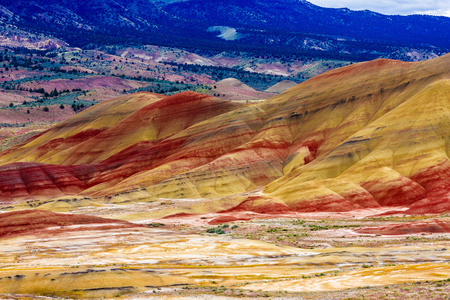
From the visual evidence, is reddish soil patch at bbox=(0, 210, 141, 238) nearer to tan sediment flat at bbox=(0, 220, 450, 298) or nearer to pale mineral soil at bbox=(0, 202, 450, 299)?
pale mineral soil at bbox=(0, 202, 450, 299)

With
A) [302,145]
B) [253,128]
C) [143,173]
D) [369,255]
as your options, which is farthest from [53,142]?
[369,255]

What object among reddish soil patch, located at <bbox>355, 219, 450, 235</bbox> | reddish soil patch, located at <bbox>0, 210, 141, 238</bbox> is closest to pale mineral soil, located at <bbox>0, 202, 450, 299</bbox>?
reddish soil patch, located at <bbox>355, 219, 450, 235</bbox>

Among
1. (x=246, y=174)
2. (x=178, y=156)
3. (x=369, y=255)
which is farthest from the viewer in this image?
(x=178, y=156)

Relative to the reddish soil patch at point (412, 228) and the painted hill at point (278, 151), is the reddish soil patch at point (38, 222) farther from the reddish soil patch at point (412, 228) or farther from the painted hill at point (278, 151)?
the reddish soil patch at point (412, 228)

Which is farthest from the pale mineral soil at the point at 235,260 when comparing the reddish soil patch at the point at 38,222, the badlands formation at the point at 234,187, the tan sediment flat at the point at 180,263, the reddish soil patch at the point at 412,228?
the reddish soil patch at the point at 38,222

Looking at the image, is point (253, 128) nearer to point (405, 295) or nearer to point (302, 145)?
point (302, 145)

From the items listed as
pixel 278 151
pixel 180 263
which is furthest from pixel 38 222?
pixel 278 151
